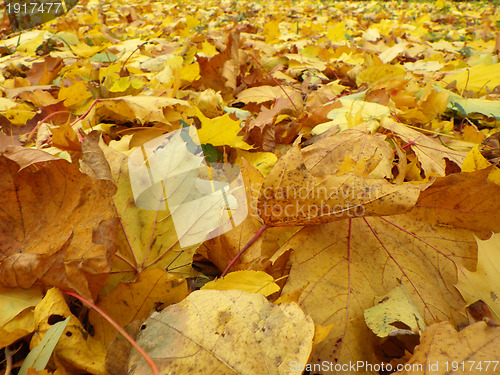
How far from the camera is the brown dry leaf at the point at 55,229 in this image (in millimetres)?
476

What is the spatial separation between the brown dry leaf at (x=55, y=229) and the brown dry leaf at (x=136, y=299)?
0.11ft

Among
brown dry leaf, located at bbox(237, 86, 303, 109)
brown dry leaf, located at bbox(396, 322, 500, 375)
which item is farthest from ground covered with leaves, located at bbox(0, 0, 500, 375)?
brown dry leaf, located at bbox(237, 86, 303, 109)

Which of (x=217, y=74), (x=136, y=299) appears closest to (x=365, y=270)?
(x=136, y=299)

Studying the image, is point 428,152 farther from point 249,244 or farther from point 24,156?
point 24,156

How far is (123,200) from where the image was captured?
602 millimetres

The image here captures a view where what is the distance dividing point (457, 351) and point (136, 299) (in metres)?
0.45

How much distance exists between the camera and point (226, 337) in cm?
41

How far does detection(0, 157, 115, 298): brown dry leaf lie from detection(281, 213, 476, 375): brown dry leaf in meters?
0.31

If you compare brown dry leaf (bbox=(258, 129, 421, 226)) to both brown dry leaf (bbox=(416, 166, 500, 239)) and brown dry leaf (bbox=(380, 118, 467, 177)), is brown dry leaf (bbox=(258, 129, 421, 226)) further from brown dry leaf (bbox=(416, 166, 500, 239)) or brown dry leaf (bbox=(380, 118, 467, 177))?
brown dry leaf (bbox=(380, 118, 467, 177))

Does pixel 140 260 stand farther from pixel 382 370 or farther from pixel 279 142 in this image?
pixel 279 142

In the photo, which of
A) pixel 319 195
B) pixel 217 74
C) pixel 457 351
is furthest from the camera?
pixel 217 74

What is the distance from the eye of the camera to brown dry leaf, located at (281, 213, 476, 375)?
490mm

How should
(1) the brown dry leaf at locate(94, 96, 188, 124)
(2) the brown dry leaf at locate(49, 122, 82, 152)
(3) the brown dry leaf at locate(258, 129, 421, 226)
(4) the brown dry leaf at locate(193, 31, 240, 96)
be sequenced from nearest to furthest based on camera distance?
(3) the brown dry leaf at locate(258, 129, 421, 226)
(2) the brown dry leaf at locate(49, 122, 82, 152)
(1) the brown dry leaf at locate(94, 96, 188, 124)
(4) the brown dry leaf at locate(193, 31, 240, 96)

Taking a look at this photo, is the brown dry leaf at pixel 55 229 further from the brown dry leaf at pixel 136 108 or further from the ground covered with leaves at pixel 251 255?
the brown dry leaf at pixel 136 108
